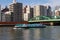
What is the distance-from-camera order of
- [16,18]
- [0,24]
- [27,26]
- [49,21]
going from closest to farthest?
1. [27,26]
2. [0,24]
3. [49,21]
4. [16,18]

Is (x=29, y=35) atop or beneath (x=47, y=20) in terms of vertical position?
beneath

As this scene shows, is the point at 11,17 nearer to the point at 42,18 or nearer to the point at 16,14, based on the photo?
the point at 16,14

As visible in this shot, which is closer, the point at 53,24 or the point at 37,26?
the point at 37,26

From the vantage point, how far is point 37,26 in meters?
99.0

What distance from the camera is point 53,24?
407 feet

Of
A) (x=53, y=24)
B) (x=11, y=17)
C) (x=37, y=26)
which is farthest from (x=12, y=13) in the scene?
(x=37, y=26)

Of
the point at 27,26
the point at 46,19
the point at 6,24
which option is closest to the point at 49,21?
the point at 46,19

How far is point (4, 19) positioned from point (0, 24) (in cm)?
2325

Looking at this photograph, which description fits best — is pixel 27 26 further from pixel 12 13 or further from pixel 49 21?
pixel 12 13

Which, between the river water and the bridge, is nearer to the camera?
the river water

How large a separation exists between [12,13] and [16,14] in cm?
307

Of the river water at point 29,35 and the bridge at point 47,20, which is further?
the bridge at point 47,20

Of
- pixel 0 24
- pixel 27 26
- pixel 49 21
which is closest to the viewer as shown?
pixel 27 26

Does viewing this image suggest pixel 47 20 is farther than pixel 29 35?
Yes
